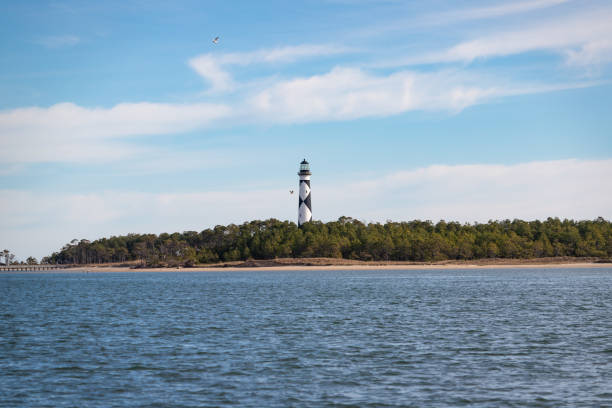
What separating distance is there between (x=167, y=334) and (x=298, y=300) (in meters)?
31.3

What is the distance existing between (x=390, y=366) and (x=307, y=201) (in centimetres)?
16766

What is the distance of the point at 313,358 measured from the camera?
32156 mm

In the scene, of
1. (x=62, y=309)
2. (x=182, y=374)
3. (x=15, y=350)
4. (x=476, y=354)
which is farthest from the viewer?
(x=62, y=309)

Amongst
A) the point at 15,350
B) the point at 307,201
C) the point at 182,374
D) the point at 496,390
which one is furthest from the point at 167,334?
the point at 307,201

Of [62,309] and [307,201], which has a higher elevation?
[307,201]

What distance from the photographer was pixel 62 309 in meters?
67.4

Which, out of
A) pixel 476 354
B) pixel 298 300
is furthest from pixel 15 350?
pixel 298 300

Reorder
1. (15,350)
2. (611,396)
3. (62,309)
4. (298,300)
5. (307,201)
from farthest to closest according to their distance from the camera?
1. (307,201)
2. (298,300)
3. (62,309)
4. (15,350)
5. (611,396)

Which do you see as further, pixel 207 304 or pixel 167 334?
pixel 207 304

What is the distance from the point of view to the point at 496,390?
24.6 metres

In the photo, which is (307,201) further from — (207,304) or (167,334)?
(167,334)

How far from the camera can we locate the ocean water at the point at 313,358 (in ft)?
78.8

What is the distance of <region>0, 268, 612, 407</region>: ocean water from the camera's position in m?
24.0

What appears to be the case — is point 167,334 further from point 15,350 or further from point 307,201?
point 307,201
